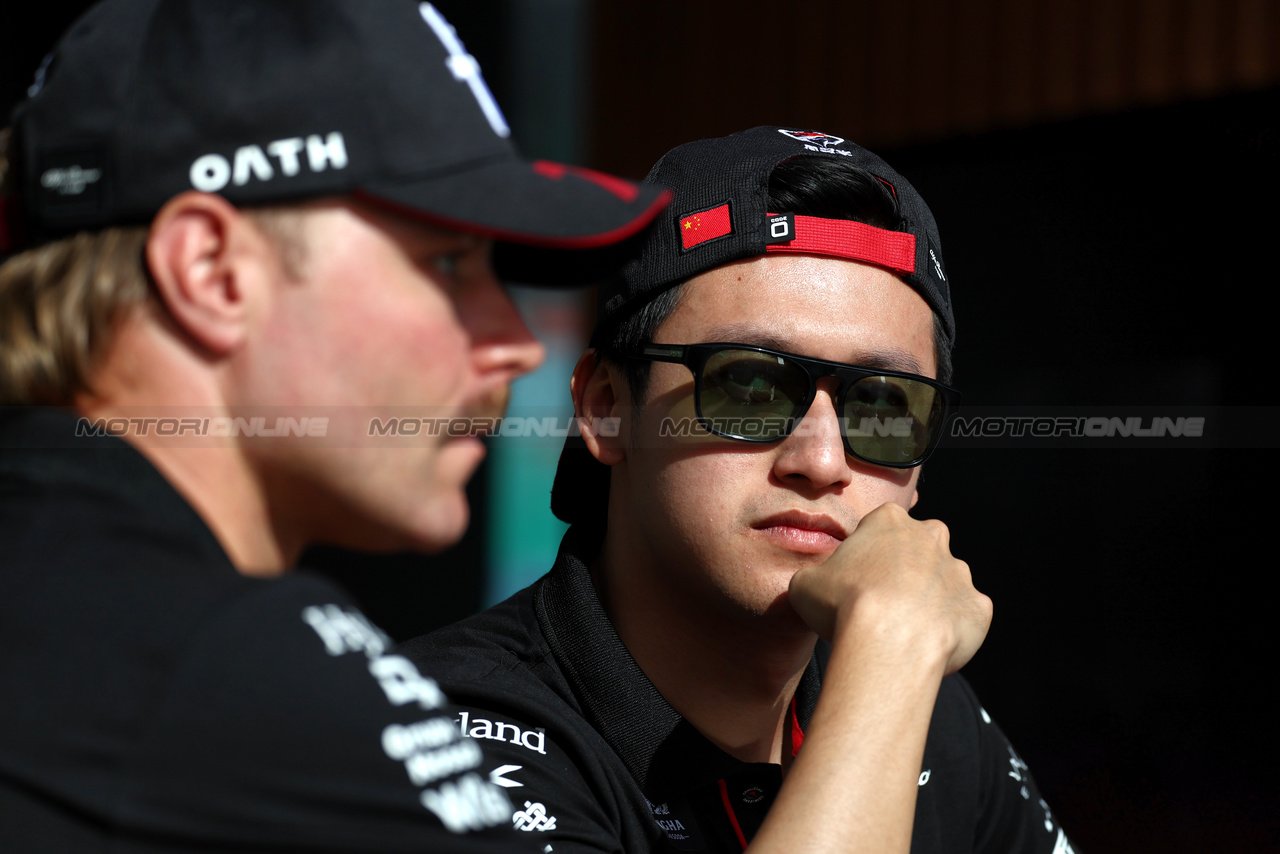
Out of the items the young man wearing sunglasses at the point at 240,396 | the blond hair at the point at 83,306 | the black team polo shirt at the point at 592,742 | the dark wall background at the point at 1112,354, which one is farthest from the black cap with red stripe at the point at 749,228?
the dark wall background at the point at 1112,354

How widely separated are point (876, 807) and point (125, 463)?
86 centimetres

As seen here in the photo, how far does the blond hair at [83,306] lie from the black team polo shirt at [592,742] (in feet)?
2.52

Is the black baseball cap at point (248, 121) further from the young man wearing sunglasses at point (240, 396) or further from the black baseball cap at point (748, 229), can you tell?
the black baseball cap at point (748, 229)

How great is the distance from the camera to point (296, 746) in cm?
73

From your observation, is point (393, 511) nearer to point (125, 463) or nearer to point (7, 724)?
point (125, 463)

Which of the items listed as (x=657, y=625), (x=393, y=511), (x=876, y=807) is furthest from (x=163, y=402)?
(x=657, y=625)

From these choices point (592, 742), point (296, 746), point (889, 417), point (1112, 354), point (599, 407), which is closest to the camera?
point (296, 746)

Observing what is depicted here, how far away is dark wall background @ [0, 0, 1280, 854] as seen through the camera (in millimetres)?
3152

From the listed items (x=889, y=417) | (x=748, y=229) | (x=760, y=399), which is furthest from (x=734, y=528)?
(x=748, y=229)

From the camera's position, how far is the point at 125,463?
0.82m

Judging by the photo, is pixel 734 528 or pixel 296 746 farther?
pixel 734 528

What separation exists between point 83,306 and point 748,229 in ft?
3.63

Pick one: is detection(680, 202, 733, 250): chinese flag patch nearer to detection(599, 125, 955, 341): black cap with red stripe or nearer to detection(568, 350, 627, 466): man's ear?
detection(599, 125, 955, 341): black cap with red stripe

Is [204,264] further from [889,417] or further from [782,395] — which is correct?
[889,417]
